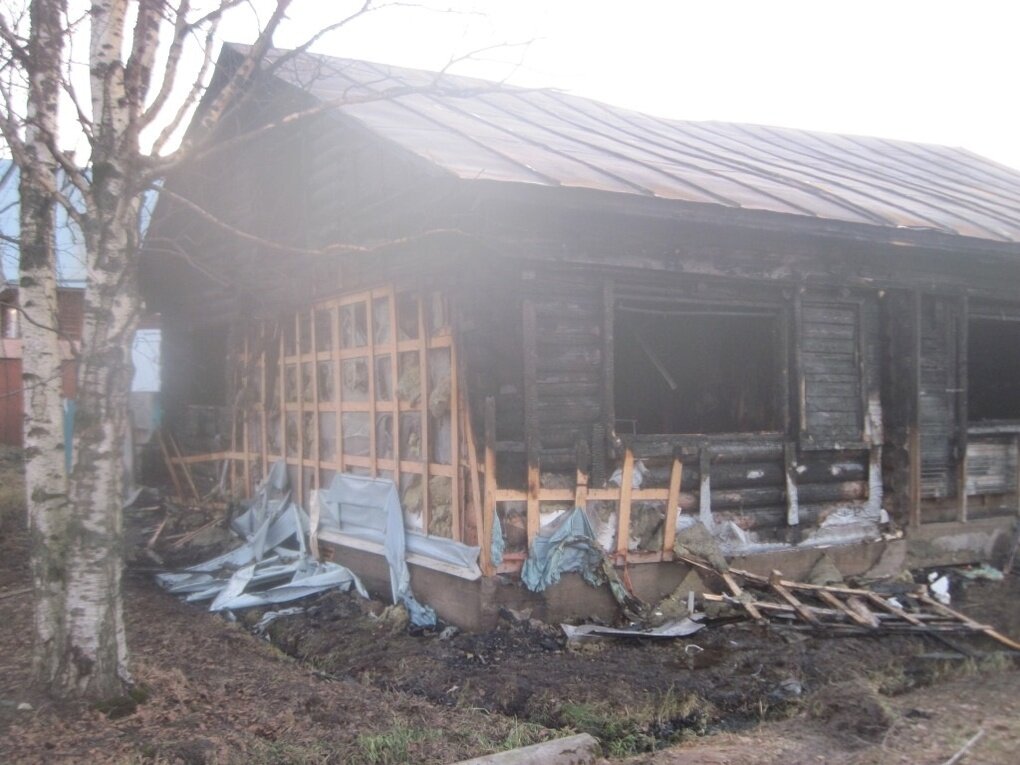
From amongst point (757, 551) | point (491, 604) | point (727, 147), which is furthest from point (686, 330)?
point (491, 604)

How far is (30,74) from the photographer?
4832 mm

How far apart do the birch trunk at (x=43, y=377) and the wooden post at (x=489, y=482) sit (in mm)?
2851

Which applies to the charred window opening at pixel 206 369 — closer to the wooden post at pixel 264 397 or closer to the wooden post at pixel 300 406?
the wooden post at pixel 264 397

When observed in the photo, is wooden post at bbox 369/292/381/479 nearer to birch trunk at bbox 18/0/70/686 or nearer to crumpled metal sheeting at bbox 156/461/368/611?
crumpled metal sheeting at bbox 156/461/368/611

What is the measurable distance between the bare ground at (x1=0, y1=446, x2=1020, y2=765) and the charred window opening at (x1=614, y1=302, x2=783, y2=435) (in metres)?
2.54

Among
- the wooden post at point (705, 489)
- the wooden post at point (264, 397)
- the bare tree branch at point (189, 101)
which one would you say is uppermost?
the bare tree branch at point (189, 101)

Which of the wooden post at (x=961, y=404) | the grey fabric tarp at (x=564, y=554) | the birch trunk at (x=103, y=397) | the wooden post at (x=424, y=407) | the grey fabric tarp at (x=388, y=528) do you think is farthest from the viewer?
the wooden post at (x=961, y=404)

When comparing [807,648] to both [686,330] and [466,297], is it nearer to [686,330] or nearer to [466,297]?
[466,297]

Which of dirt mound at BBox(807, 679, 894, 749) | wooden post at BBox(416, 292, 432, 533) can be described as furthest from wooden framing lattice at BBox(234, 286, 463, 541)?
dirt mound at BBox(807, 679, 894, 749)

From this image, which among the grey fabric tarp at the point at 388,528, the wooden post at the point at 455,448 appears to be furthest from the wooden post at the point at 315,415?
the wooden post at the point at 455,448

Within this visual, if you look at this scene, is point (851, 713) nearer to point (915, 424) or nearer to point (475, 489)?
point (475, 489)

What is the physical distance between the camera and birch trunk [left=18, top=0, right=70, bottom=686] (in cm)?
486

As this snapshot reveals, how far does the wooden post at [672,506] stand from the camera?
7406 millimetres

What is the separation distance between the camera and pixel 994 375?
11297 millimetres
